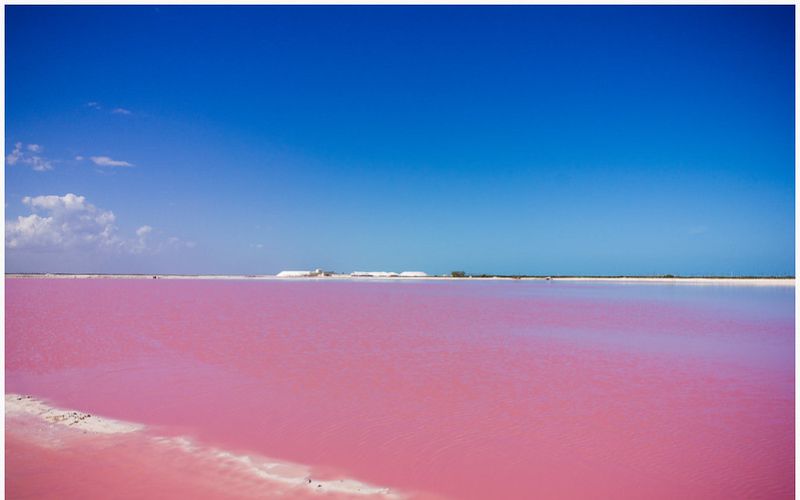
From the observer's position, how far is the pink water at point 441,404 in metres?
3.98

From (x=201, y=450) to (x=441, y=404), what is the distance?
2.83 metres

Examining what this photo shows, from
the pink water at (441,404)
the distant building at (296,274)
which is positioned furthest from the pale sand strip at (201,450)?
the distant building at (296,274)

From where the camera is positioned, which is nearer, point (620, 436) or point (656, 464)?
point (656, 464)

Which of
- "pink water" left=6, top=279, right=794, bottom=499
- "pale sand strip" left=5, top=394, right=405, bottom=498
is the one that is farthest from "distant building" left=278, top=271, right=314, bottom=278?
"pale sand strip" left=5, top=394, right=405, bottom=498

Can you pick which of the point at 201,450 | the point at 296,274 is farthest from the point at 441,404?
the point at 296,274

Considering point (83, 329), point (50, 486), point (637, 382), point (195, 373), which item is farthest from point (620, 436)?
point (83, 329)

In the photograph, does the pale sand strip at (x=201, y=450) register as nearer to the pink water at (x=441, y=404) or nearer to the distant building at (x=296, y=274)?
the pink water at (x=441, y=404)

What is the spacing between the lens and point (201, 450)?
445cm

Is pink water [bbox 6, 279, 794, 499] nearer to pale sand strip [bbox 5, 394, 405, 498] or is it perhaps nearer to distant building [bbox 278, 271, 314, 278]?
pale sand strip [bbox 5, 394, 405, 498]

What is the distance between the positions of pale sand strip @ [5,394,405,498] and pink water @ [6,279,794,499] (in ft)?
0.48

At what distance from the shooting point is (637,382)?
6988 mm

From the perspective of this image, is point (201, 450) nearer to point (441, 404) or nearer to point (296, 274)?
point (441, 404)

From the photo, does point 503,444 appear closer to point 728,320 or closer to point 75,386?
point 75,386

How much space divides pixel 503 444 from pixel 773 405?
160 inches
